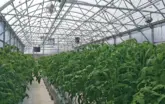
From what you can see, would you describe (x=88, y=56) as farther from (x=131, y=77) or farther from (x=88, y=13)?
(x=88, y=13)

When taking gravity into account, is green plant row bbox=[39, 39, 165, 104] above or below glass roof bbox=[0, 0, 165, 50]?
below

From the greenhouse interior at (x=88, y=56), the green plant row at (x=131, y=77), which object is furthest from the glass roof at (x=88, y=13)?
the green plant row at (x=131, y=77)

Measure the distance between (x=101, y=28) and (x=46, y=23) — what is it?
5.84m

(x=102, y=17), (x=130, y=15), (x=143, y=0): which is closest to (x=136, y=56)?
(x=143, y=0)

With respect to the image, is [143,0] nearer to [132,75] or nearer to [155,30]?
[155,30]

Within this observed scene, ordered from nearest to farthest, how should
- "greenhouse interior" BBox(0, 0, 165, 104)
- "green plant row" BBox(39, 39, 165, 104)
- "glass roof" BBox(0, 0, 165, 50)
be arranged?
"green plant row" BBox(39, 39, 165, 104) < "greenhouse interior" BBox(0, 0, 165, 104) < "glass roof" BBox(0, 0, 165, 50)


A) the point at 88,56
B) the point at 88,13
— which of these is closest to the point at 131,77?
the point at 88,56

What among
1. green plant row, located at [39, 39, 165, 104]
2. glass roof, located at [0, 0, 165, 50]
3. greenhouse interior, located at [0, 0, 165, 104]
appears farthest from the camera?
glass roof, located at [0, 0, 165, 50]

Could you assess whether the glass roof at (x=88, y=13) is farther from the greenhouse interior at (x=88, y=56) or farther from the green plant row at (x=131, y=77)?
the green plant row at (x=131, y=77)

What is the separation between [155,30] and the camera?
65.4 feet

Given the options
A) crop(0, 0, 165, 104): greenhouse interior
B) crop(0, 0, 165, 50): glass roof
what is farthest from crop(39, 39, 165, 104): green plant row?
crop(0, 0, 165, 50): glass roof

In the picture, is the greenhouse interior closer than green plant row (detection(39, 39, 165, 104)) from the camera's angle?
No

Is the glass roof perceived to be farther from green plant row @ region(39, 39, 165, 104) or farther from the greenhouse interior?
green plant row @ region(39, 39, 165, 104)

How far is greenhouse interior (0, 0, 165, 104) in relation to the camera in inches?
102
